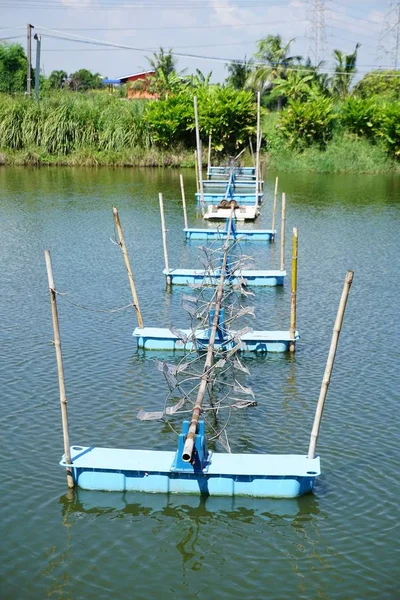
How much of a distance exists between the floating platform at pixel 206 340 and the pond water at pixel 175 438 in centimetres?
24

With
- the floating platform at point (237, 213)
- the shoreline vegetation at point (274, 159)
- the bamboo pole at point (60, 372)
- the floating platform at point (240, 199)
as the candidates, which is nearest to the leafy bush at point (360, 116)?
the shoreline vegetation at point (274, 159)

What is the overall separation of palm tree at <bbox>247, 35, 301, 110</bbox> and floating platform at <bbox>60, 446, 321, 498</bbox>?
45.1m

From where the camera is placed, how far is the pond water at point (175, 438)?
30.9 ft

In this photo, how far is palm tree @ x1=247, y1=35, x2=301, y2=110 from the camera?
5397 cm

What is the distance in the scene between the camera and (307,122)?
4675cm

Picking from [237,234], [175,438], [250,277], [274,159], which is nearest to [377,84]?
[274,159]

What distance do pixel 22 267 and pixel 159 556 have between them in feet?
48.1

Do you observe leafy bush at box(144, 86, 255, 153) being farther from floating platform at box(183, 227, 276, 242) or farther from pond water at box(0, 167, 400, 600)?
pond water at box(0, 167, 400, 600)

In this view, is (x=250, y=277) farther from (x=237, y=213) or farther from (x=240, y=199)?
(x=240, y=199)

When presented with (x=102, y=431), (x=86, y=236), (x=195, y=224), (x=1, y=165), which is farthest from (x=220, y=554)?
(x=1, y=165)

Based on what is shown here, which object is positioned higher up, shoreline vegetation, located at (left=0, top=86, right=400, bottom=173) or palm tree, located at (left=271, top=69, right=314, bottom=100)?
palm tree, located at (left=271, top=69, right=314, bottom=100)

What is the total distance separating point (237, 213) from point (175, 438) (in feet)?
65.0

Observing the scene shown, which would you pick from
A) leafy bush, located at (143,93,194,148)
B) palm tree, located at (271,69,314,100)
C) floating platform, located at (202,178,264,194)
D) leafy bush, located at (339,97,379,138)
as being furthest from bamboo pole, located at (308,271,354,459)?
palm tree, located at (271,69,314,100)

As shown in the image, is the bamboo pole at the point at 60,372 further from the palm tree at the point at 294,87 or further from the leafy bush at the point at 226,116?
the palm tree at the point at 294,87
